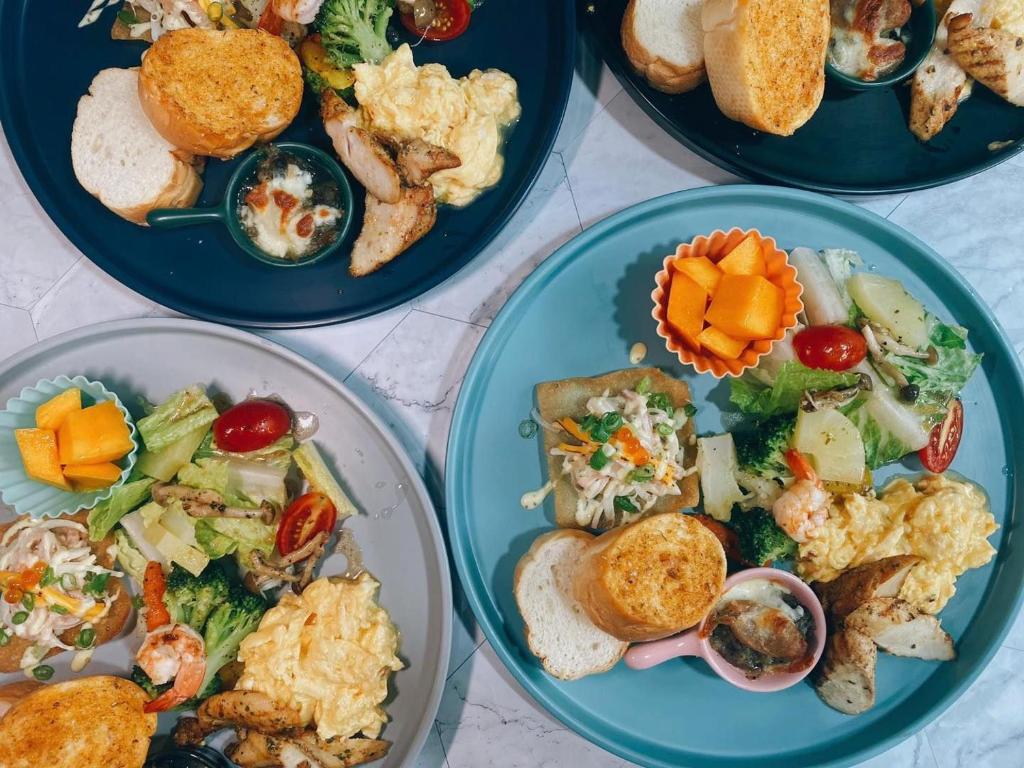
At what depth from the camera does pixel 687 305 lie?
288 centimetres

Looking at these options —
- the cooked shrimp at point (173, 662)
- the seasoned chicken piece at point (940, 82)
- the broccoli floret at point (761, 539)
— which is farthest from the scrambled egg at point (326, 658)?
the seasoned chicken piece at point (940, 82)

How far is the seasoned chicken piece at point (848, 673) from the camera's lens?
9.54ft

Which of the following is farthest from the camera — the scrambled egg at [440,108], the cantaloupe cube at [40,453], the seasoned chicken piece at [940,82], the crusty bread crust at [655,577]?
the seasoned chicken piece at [940,82]

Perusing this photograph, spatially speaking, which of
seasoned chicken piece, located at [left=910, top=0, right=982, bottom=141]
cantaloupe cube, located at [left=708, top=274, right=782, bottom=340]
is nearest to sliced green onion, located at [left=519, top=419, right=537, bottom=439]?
cantaloupe cube, located at [left=708, top=274, right=782, bottom=340]

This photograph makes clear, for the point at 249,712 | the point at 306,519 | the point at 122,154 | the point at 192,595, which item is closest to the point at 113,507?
the point at 192,595

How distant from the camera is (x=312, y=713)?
121 inches

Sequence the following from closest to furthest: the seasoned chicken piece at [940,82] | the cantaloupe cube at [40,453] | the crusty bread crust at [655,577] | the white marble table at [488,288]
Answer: the crusty bread crust at [655,577]
the cantaloupe cube at [40,453]
the seasoned chicken piece at [940,82]
the white marble table at [488,288]

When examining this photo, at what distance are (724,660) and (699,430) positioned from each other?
84cm

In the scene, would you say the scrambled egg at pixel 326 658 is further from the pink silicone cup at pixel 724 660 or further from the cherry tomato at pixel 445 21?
the cherry tomato at pixel 445 21

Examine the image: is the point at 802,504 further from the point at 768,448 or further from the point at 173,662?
the point at 173,662

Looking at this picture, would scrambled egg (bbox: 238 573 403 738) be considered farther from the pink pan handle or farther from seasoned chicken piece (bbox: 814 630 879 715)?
seasoned chicken piece (bbox: 814 630 879 715)

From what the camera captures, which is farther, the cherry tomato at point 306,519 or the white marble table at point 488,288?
the white marble table at point 488,288

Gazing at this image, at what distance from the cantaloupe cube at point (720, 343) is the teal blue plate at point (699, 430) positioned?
299 millimetres

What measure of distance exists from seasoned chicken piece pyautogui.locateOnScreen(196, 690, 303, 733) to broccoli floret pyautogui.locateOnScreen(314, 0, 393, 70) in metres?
2.31
